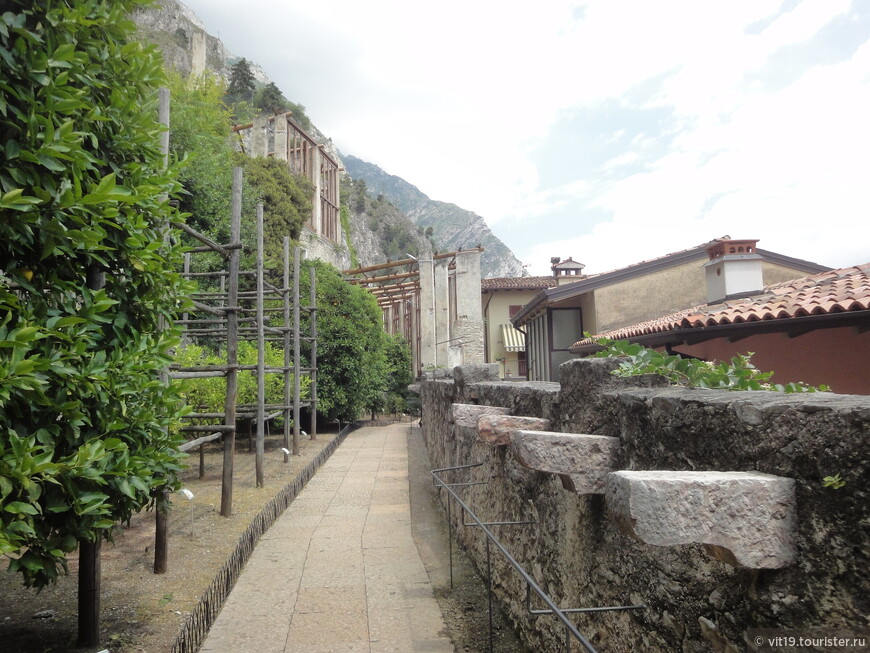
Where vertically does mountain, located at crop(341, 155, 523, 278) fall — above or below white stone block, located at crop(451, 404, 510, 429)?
above

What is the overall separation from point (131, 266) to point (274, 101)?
43514 mm

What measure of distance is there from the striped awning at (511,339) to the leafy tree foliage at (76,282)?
22.6 metres

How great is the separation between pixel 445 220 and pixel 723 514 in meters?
130

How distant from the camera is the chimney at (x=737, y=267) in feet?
31.8

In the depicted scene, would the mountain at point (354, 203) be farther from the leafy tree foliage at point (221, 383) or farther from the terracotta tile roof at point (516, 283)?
the leafy tree foliage at point (221, 383)

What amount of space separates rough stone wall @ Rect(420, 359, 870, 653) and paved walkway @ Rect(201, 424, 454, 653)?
3.70 ft

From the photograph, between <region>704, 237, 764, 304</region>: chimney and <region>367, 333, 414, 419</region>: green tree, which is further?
<region>367, 333, 414, 419</region>: green tree

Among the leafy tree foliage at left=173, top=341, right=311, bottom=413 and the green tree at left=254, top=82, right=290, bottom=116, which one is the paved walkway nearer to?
the leafy tree foliage at left=173, top=341, right=311, bottom=413

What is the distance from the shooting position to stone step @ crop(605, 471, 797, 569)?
1402 millimetres

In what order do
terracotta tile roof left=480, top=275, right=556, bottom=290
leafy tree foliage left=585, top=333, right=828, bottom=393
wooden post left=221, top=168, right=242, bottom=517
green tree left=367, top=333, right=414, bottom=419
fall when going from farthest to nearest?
terracotta tile roof left=480, top=275, right=556, bottom=290 → green tree left=367, top=333, right=414, bottom=419 → wooden post left=221, top=168, right=242, bottom=517 → leafy tree foliage left=585, top=333, right=828, bottom=393

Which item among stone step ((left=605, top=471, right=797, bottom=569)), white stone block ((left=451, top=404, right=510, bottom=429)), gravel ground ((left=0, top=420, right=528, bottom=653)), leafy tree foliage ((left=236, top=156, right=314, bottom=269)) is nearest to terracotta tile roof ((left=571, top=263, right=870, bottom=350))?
white stone block ((left=451, top=404, right=510, bottom=429))

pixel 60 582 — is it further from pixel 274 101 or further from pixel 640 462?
pixel 274 101

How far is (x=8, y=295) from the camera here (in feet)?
7.40

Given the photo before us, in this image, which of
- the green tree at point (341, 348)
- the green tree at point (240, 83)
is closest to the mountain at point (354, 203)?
the green tree at point (240, 83)
